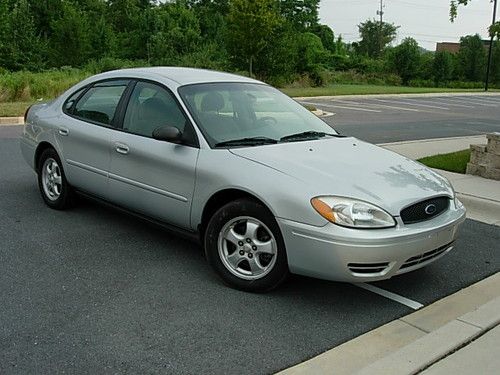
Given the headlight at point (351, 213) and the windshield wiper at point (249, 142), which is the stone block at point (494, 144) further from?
the headlight at point (351, 213)

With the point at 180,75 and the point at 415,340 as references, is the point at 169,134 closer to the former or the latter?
the point at 180,75

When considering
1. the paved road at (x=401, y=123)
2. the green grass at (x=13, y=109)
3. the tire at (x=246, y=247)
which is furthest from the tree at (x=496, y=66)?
the tire at (x=246, y=247)

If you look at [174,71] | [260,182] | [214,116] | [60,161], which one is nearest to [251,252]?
[260,182]

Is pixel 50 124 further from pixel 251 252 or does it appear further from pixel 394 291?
pixel 394 291

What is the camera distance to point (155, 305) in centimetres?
373

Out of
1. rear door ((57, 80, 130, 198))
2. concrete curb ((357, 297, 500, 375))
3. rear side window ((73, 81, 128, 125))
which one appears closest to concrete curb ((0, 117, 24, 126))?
rear door ((57, 80, 130, 198))

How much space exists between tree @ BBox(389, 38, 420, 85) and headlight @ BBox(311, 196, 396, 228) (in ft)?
176

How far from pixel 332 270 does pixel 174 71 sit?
8.36 ft

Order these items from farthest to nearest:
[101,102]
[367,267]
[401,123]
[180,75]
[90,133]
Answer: [401,123]
[101,102]
[90,133]
[180,75]
[367,267]

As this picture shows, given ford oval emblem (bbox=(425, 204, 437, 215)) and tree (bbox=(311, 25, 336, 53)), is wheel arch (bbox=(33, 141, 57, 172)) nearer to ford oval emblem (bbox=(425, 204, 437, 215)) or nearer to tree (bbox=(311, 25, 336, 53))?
ford oval emblem (bbox=(425, 204, 437, 215))

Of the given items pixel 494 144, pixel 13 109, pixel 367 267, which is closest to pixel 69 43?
pixel 13 109

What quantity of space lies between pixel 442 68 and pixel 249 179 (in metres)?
55.3

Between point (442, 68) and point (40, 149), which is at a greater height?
point (442, 68)

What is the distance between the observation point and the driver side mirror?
14.0 feet
